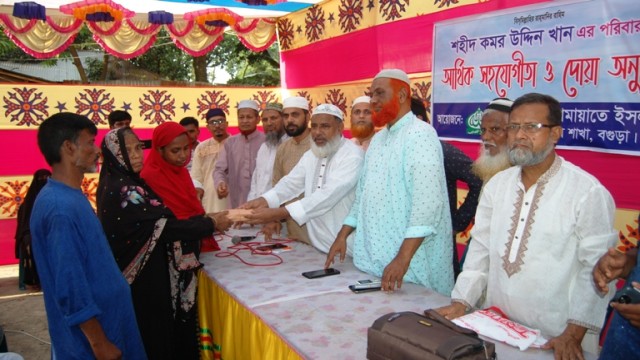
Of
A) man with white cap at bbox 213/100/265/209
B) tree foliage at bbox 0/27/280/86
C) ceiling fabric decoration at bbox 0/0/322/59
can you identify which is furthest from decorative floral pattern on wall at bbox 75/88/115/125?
tree foliage at bbox 0/27/280/86

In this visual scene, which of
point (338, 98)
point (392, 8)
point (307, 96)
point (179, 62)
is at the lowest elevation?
point (338, 98)

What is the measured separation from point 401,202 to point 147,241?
1.31 meters

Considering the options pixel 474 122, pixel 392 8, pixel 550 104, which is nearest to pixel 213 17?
pixel 392 8

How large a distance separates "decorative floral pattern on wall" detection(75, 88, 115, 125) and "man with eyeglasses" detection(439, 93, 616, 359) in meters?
6.47

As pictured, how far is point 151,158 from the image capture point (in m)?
2.90

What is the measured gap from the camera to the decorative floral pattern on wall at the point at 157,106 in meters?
7.34

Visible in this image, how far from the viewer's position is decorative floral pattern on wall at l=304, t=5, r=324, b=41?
6562mm

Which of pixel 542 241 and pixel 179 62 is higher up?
pixel 179 62

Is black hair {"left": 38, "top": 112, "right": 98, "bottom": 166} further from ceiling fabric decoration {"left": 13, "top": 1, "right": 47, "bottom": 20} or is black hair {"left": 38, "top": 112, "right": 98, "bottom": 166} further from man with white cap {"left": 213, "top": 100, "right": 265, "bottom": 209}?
ceiling fabric decoration {"left": 13, "top": 1, "right": 47, "bottom": 20}

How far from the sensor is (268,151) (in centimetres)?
477

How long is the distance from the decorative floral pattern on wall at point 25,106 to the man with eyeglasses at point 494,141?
623cm

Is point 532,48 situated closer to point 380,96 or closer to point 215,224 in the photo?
point 380,96

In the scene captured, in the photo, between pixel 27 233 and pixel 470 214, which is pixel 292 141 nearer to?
pixel 470 214

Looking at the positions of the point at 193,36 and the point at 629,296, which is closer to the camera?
the point at 629,296
